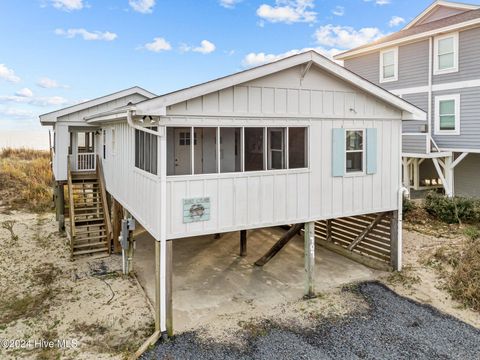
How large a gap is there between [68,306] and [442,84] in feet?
50.1

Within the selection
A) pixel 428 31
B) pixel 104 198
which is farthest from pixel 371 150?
pixel 428 31

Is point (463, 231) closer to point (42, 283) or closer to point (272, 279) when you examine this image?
point (272, 279)

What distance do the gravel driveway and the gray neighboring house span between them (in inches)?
370

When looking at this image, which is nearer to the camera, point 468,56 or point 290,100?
point 290,100

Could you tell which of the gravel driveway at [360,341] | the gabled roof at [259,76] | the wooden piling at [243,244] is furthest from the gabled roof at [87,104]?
the gravel driveway at [360,341]

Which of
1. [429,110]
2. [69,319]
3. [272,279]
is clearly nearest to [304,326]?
[272,279]

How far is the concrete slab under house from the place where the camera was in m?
6.53

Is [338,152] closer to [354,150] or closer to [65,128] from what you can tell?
[354,150]

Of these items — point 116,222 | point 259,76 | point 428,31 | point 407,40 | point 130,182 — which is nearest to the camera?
point 259,76

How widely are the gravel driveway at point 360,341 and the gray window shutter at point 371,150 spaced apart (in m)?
3.25

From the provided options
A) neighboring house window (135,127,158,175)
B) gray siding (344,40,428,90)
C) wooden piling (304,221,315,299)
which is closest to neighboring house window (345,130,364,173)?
wooden piling (304,221,315,299)

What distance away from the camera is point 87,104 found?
1303 centimetres

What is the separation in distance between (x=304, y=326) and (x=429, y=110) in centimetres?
1226

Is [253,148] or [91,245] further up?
[253,148]
